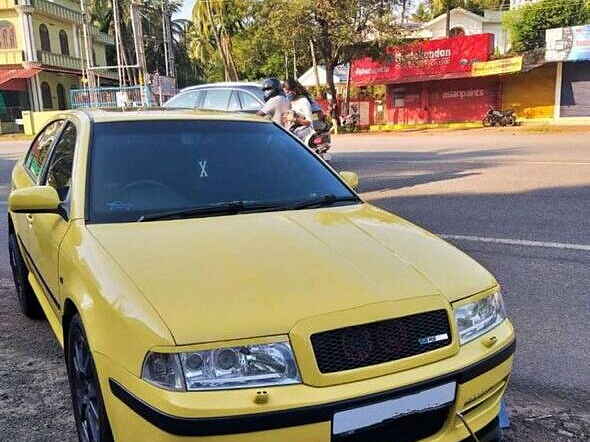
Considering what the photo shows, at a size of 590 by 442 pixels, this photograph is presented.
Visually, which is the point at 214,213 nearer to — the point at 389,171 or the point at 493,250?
the point at 493,250

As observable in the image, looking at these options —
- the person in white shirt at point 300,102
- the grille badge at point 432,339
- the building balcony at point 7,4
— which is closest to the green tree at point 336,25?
the building balcony at point 7,4

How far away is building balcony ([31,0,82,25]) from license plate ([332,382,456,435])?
4087 cm

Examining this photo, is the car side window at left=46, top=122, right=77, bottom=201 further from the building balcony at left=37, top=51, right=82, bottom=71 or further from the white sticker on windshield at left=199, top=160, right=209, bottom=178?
the building balcony at left=37, top=51, right=82, bottom=71

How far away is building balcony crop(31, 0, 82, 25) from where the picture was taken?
37.4m

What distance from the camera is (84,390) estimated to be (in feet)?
8.43

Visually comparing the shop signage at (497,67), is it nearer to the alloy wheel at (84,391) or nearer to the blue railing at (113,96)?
the blue railing at (113,96)

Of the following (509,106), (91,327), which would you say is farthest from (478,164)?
(509,106)

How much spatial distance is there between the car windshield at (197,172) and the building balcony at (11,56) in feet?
128

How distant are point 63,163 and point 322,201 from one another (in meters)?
1.60

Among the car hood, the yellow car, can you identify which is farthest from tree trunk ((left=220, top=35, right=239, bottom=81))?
the car hood

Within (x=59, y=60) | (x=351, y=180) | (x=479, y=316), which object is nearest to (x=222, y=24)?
(x=59, y=60)

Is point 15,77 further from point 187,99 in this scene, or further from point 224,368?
point 224,368

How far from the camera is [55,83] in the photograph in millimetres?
40875

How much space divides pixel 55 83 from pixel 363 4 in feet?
77.3
